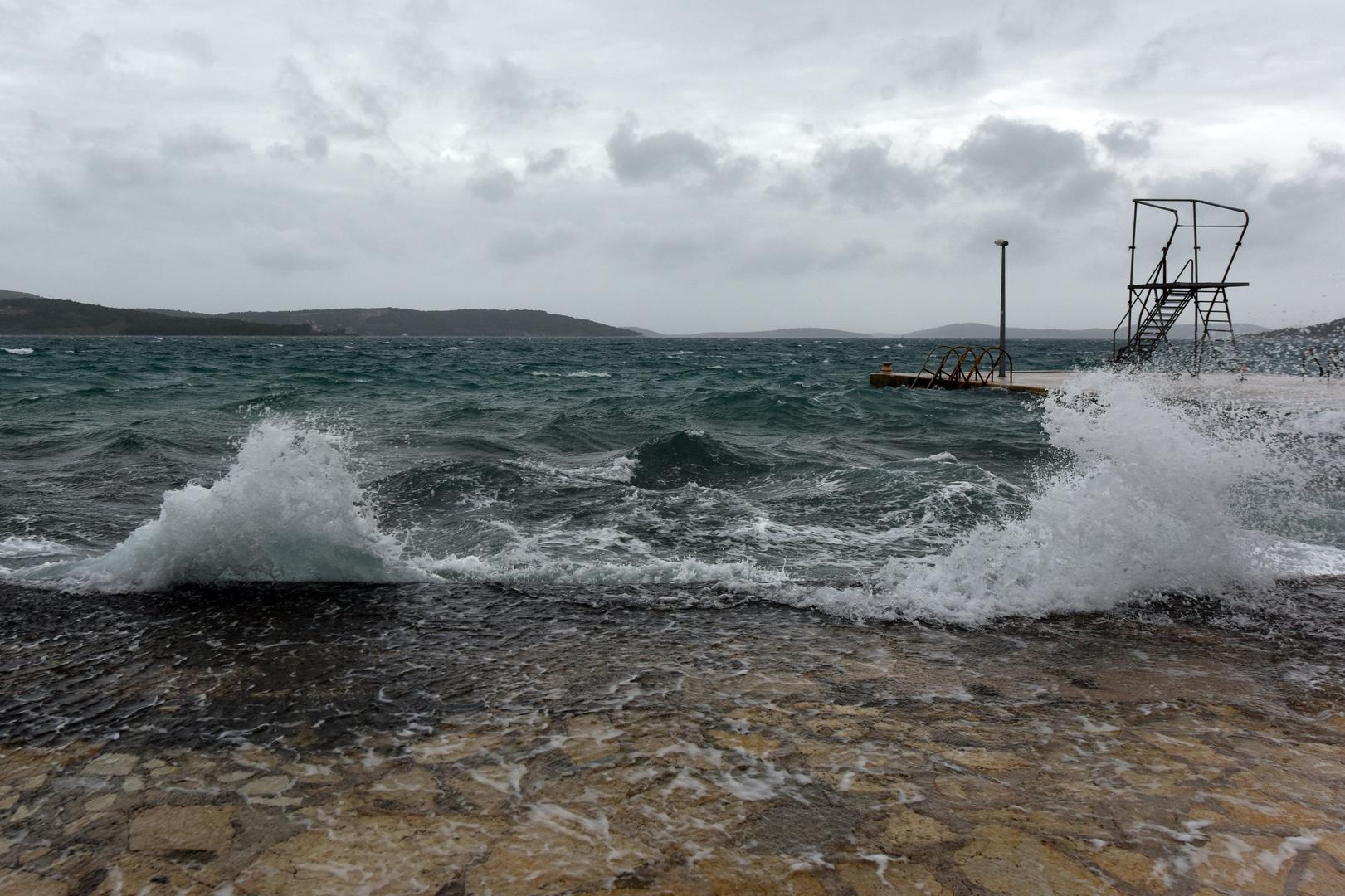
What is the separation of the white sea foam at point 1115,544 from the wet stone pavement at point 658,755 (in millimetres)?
503

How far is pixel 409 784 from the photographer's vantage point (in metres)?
3.04

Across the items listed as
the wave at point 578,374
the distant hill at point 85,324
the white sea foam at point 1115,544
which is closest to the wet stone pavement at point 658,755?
the white sea foam at point 1115,544

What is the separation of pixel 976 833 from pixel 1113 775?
77 centimetres

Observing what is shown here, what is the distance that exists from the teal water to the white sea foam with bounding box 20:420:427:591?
0.02 m

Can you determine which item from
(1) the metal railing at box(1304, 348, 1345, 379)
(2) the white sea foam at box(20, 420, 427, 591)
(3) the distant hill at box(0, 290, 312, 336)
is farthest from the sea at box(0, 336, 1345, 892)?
(3) the distant hill at box(0, 290, 312, 336)

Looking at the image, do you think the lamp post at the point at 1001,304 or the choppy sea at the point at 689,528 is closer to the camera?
the choppy sea at the point at 689,528

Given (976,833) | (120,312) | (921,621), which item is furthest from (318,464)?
(120,312)

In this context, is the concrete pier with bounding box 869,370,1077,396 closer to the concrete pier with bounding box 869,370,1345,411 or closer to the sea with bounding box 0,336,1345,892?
the concrete pier with bounding box 869,370,1345,411

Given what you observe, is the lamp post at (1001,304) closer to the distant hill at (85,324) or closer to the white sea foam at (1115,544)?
the white sea foam at (1115,544)

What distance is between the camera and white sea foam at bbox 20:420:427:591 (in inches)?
230

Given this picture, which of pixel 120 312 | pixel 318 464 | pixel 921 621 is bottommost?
pixel 921 621

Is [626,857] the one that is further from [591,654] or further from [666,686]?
[591,654]

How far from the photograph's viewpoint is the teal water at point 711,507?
5953mm

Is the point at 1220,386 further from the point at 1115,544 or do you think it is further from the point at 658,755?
the point at 658,755
